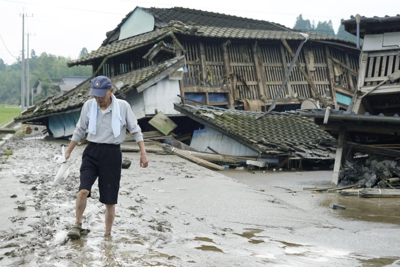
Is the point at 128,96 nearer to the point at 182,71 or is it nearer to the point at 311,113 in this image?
the point at 182,71

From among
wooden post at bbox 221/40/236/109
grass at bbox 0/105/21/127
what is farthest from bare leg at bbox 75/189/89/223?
grass at bbox 0/105/21/127

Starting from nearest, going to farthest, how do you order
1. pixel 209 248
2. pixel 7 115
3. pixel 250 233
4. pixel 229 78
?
pixel 209 248
pixel 250 233
pixel 229 78
pixel 7 115

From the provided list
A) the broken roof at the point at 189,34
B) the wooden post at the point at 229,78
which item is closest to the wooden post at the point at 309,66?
the broken roof at the point at 189,34

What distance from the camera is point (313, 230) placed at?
731 cm

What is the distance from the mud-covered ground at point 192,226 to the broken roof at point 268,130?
17.2 feet

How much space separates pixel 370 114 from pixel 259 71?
31.4 ft

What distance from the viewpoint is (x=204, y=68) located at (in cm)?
2127

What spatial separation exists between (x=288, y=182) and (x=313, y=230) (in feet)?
23.0

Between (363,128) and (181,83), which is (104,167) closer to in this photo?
(363,128)

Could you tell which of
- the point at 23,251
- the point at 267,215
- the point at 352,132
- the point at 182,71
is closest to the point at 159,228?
the point at 23,251

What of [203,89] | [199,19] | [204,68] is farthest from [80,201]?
[199,19]

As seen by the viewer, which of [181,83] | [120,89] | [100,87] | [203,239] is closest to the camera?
[100,87]

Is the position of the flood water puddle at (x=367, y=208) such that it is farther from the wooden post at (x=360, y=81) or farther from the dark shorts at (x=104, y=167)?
the dark shorts at (x=104, y=167)

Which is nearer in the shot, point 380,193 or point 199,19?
point 380,193
